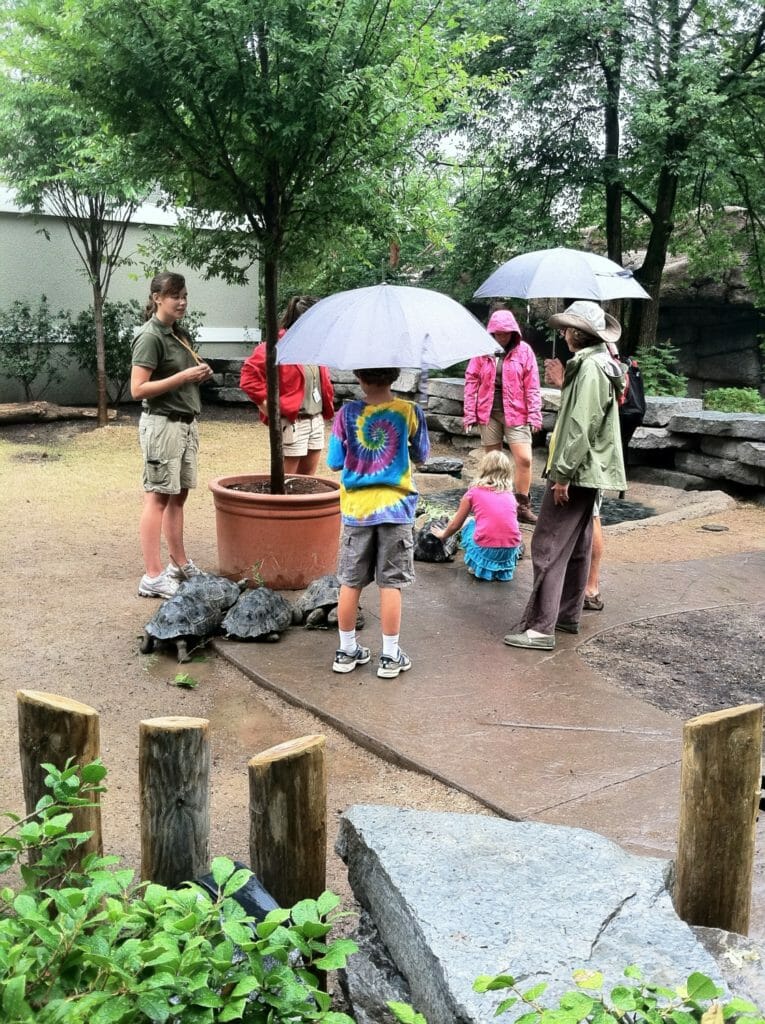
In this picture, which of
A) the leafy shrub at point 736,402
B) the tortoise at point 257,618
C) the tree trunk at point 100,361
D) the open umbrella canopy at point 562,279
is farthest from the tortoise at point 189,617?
the leafy shrub at point 736,402

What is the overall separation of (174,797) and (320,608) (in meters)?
3.07

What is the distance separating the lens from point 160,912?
2.04 meters

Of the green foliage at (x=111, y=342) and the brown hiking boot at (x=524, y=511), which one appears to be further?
the green foliage at (x=111, y=342)

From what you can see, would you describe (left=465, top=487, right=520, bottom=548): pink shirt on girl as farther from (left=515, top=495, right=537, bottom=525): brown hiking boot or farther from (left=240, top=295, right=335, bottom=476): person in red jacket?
(left=515, top=495, right=537, bottom=525): brown hiking boot

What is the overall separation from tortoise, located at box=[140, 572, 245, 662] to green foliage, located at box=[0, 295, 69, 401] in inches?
392

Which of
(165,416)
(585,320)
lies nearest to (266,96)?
(165,416)

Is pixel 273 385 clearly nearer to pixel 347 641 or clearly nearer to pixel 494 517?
pixel 494 517

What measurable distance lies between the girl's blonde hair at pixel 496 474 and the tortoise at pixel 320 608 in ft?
4.37

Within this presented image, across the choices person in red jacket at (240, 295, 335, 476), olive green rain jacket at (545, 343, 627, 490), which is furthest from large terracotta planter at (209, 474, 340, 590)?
olive green rain jacket at (545, 343, 627, 490)

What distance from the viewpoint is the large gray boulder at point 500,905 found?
6.92 ft

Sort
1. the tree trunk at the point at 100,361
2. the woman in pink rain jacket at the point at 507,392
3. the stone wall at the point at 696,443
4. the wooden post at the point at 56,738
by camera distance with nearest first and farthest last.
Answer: the wooden post at the point at 56,738, the woman in pink rain jacket at the point at 507,392, the stone wall at the point at 696,443, the tree trunk at the point at 100,361

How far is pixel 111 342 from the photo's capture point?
1494cm

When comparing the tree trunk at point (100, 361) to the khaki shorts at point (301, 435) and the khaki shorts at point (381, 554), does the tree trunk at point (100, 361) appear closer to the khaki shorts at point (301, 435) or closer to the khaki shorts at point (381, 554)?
the khaki shorts at point (301, 435)

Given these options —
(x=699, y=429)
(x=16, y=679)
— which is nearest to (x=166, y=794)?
(x=16, y=679)
